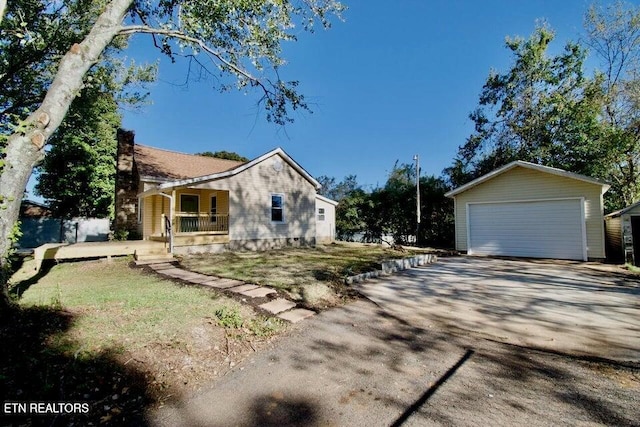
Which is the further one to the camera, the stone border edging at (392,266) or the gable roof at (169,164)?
the gable roof at (169,164)

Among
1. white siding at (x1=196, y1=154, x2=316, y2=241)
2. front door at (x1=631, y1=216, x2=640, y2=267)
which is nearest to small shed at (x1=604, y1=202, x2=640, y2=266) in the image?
front door at (x1=631, y1=216, x2=640, y2=267)

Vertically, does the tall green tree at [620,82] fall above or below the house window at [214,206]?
above

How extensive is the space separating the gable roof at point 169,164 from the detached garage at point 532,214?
40.2ft

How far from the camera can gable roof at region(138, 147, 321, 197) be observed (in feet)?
36.6

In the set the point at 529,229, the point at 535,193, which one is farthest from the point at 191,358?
the point at 535,193

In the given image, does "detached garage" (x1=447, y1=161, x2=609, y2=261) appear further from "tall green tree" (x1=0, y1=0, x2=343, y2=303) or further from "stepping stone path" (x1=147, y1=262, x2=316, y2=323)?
"stepping stone path" (x1=147, y1=262, x2=316, y2=323)

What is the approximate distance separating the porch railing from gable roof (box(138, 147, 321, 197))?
176cm

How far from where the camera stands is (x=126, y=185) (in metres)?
15.5

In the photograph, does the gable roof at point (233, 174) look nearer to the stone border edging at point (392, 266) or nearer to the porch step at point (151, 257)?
the porch step at point (151, 257)

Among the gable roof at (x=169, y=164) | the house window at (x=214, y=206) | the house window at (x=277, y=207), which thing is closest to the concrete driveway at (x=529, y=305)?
the house window at (x=277, y=207)

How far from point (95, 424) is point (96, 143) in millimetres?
28017

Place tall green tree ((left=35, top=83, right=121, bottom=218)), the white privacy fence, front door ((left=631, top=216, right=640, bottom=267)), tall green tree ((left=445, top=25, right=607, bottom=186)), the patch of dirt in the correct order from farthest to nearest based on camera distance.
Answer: tall green tree ((left=35, top=83, right=121, bottom=218))
the white privacy fence
tall green tree ((left=445, top=25, right=607, bottom=186))
front door ((left=631, top=216, right=640, bottom=267))
the patch of dirt

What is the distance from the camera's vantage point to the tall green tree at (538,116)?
1619 centimetres

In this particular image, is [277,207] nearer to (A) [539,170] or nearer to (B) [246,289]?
(B) [246,289]
